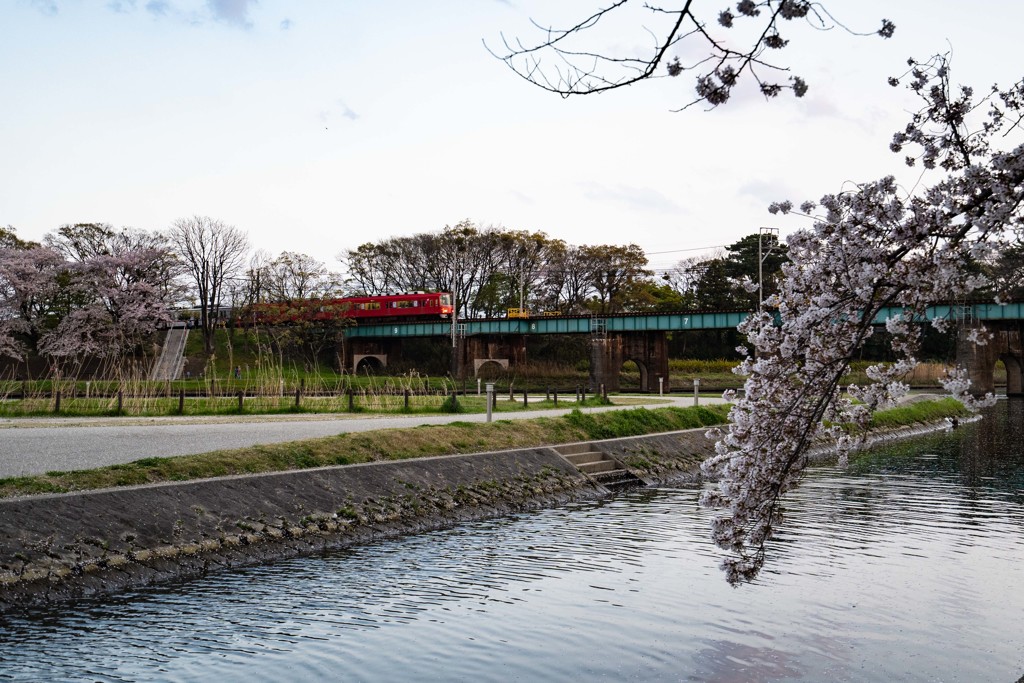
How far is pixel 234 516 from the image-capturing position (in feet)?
40.4

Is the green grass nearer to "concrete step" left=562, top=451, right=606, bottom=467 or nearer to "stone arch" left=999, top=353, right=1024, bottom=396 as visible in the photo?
"concrete step" left=562, top=451, right=606, bottom=467

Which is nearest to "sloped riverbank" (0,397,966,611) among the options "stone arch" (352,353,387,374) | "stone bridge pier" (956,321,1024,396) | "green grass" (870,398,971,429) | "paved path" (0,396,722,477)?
"paved path" (0,396,722,477)

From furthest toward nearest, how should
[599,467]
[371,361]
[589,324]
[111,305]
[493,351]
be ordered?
[371,361] < [493,351] < [111,305] < [589,324] < [599,467]

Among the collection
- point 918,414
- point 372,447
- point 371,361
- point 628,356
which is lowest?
point 372,447

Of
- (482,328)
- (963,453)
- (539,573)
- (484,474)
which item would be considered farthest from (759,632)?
(482,328)

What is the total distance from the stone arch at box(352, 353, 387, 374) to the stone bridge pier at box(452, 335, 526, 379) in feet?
26.8

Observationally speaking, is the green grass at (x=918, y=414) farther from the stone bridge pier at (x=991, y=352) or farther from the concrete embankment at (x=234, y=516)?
the concrete embankment at (x=234, y=516)

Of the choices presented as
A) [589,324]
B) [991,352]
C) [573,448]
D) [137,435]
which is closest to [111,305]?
[589,324]

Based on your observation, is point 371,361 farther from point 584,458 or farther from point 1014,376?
point 584,458

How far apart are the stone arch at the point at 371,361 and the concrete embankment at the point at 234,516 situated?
57.0 metres

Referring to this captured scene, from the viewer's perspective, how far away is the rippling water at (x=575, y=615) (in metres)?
7.98

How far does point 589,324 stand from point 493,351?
353 inches

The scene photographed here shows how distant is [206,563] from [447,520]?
4.72 m

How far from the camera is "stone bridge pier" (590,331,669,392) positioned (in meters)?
61.6
